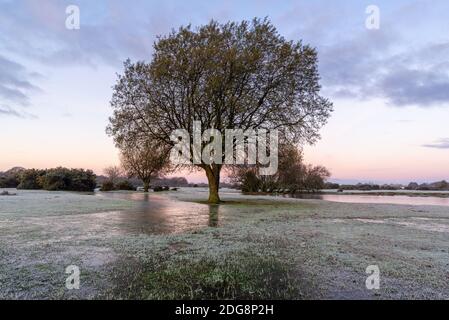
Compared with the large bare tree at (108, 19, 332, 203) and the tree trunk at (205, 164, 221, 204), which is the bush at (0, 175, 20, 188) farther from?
the tree trunk at (205, 164, 221, 204)

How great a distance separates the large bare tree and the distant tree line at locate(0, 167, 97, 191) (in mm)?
31359

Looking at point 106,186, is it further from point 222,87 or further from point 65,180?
point 222,87

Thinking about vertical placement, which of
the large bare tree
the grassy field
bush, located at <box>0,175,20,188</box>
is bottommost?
the grassy field

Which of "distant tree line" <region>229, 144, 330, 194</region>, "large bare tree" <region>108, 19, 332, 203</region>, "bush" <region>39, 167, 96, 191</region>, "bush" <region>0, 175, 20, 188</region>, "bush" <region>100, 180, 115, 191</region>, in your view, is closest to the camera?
"large bare tree" <region>108, 19, 332, 203</region>

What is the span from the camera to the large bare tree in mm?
26141

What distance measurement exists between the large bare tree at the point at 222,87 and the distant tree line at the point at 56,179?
103 ft

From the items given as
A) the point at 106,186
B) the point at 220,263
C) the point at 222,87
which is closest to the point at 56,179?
the point at 106,186

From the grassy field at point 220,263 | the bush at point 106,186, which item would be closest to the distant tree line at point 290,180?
the bush at point 106,186

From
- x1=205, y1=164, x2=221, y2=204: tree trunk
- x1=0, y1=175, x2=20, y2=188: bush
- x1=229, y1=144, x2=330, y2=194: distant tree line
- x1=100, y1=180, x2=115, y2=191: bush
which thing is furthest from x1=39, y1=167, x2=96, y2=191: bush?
x1=205, y1=164, x2=221, y2=204: tree trunk

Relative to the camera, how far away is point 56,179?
54.3 metres

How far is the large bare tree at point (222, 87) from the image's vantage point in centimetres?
2614

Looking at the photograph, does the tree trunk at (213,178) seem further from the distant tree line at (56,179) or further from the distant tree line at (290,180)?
the distant tree line at (56,179)
